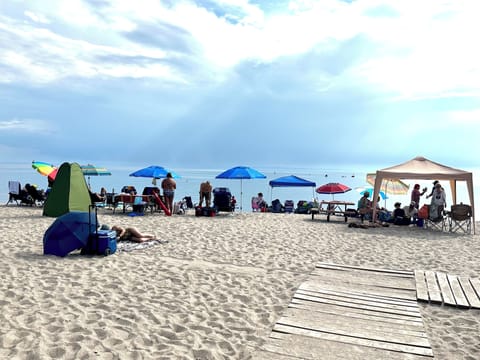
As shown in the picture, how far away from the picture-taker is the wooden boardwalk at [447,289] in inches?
199

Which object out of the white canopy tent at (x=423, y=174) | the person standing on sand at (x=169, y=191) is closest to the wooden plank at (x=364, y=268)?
the white canopy tent at (x=423, y=174)

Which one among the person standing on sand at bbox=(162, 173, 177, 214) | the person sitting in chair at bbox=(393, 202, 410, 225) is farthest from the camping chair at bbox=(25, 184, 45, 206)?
the person sitting in chair at bbox=(393, 202, 410, 225)

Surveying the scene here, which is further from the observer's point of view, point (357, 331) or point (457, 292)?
point (457, 292)

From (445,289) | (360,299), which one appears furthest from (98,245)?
(445,289)

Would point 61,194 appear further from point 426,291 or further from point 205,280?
point 426,291

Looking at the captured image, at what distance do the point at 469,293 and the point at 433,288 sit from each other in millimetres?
436

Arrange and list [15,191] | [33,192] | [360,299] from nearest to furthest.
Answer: [360,299], [33,192], [15,191]

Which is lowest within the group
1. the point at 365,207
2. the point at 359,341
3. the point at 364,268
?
the point at 359,341

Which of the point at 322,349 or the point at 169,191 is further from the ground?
the point at 169,191

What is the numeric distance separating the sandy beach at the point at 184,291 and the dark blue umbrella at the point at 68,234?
0.23m

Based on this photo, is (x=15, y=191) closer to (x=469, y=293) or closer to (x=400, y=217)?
(x=400, y=217)

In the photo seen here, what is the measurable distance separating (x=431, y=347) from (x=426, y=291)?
1.79m

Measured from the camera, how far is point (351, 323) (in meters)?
4.27

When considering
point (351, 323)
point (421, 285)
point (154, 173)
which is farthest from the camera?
point (154, 173)
